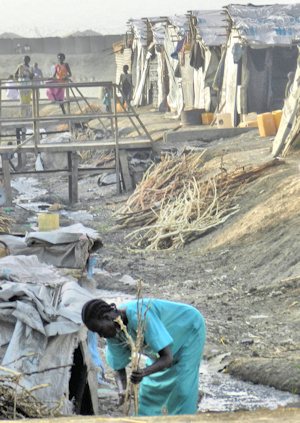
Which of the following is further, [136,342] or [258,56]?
[258,56]

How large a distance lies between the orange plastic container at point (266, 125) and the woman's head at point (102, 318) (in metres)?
11.1

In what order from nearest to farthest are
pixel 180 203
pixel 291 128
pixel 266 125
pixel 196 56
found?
pixel 180 203
pixel 291 128
pixel 266 125
pixel 196 56

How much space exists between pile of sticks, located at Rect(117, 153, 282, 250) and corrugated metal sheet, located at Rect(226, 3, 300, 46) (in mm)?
4528

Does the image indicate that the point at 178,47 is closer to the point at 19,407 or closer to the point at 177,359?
the point at 177,359

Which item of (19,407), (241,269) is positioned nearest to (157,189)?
(241,269)

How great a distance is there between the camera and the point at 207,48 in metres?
18.8

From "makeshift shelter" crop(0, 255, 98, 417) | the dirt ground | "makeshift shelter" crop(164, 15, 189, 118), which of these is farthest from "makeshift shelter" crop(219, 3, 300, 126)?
"makeshift shelter" crop(0, 255, 98, 417)

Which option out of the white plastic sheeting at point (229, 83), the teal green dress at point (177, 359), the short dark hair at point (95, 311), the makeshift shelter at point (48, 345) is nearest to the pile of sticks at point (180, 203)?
the white plastic sheeting at point (229, 83)

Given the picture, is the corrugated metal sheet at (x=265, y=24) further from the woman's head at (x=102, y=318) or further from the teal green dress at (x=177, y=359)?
the woman's head at (x=102, y=318)

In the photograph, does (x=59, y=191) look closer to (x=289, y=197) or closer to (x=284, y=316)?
(x=289, y=197)

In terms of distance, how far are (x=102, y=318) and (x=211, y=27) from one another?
50.9 feet

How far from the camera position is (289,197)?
31.5 ft

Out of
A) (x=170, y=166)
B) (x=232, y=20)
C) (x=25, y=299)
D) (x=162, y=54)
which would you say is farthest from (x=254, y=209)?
(x=162, y=54)

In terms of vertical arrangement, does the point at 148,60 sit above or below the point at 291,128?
above
